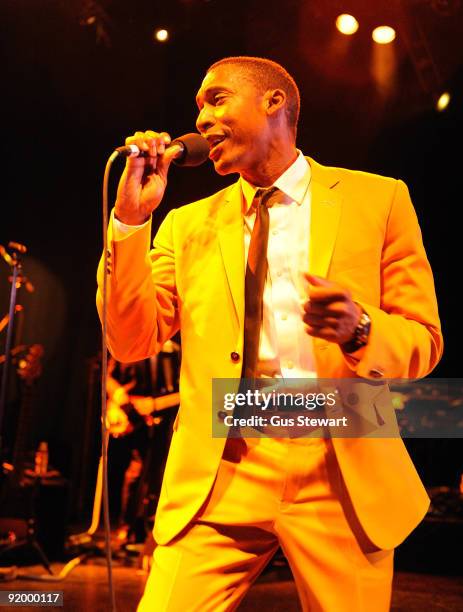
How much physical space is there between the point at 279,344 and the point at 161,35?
458 cm

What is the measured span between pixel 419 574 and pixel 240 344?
448 centimetres

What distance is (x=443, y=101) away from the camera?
5.87m

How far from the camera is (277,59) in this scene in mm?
5512

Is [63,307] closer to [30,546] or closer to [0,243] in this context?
[0,243]

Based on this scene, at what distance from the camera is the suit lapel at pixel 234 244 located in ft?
5.54

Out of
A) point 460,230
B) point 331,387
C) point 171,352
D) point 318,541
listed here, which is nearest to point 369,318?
point 331,387

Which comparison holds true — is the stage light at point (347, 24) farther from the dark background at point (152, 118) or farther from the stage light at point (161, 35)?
the stage light at point (161, 35)

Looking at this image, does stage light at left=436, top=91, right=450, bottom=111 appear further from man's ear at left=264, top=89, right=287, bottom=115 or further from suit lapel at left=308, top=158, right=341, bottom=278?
suit lapel at left=308, top=158, right=341, bottom=278

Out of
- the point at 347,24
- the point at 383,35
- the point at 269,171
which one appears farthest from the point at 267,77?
the point at 383,35

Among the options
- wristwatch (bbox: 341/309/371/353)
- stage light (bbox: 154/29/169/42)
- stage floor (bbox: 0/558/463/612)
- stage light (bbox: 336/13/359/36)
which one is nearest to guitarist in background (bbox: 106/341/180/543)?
stage floor (bbox: 0/558/463/612)

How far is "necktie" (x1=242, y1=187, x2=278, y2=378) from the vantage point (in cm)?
166

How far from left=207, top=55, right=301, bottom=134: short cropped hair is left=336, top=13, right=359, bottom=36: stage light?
3.41 m

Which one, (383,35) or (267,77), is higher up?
(383,35)

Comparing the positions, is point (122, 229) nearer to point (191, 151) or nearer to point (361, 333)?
point (191, 151)
